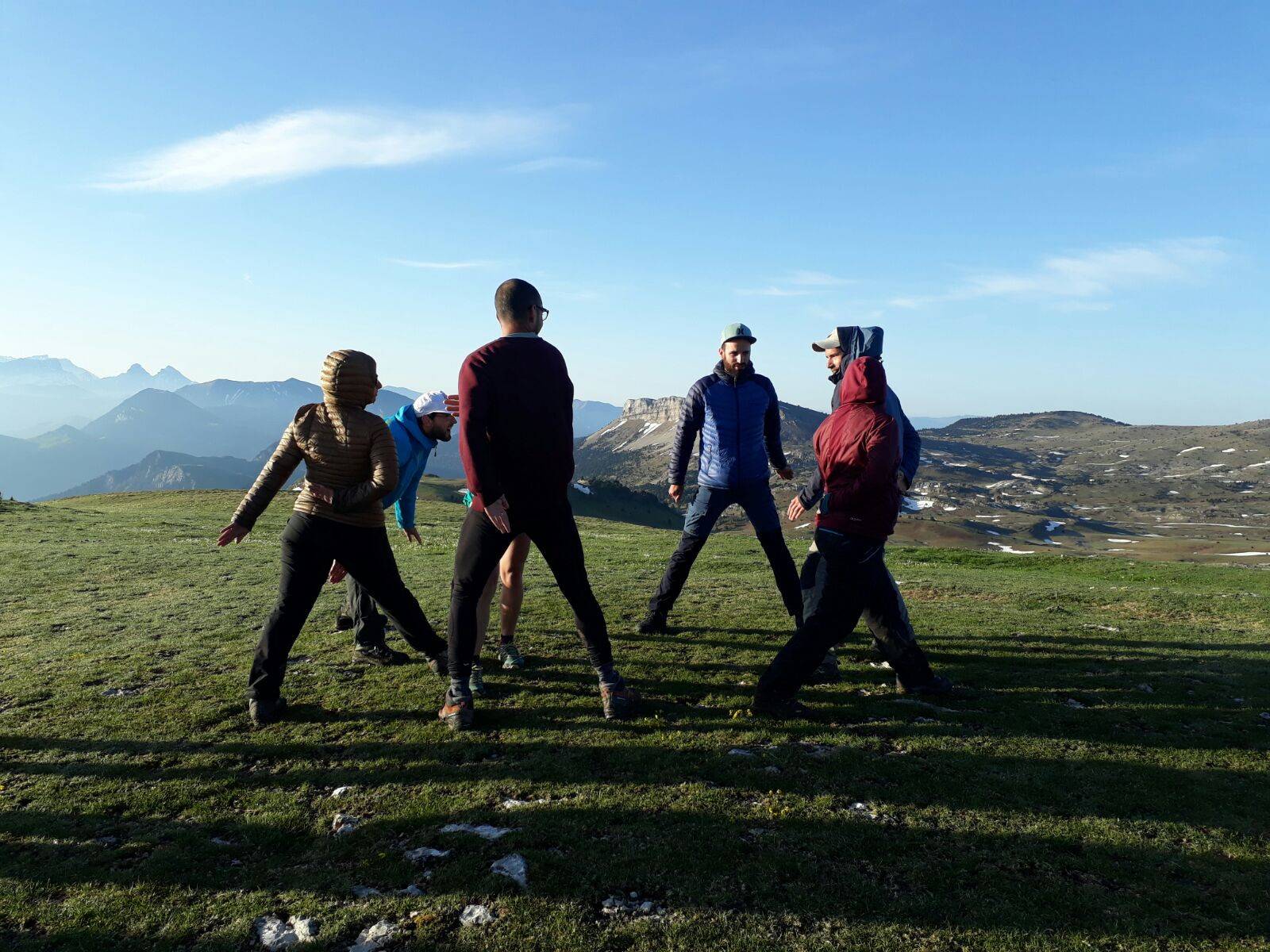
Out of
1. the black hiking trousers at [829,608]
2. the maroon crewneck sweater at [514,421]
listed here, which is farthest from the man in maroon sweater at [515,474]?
the black hiking trousers at [829,608]

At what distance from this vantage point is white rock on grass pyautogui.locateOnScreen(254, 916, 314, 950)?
3410 mm

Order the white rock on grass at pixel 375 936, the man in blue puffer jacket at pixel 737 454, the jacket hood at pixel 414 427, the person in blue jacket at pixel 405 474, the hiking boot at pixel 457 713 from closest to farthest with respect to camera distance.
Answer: the white rock on grass at pixel 375 936 < the hiking boot at pixel 457 713 < the person in blue jacket at pixel 405 474 < the jacket hood at pixel 414 427 < the man in blue puffer jacket at pixel 737 454

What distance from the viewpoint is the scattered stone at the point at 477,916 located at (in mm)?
3496

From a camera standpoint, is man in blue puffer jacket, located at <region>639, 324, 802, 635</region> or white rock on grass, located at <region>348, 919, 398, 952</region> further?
man in blue puffer jacket, located at <region>639, 324, 802, 635</region>

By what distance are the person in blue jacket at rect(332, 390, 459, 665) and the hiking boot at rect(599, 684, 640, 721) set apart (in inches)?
109

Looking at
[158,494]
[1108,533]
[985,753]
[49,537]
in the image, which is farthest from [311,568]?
[1108,533]

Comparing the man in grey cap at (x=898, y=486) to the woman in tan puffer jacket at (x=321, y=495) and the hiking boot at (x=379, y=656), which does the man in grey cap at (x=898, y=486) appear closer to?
the woman in tan puffer jacket at (x=321, y=495)

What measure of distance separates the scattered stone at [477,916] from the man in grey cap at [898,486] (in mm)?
3592

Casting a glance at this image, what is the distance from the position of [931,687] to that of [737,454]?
3169 mm

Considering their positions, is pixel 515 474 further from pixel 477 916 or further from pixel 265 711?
pixel 477 916

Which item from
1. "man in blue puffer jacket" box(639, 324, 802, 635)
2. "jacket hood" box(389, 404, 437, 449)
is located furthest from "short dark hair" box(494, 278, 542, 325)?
"man in blue puffer jacket" box(639, 324, 802, 635)

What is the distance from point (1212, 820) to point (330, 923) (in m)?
5.16

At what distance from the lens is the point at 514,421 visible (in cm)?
584

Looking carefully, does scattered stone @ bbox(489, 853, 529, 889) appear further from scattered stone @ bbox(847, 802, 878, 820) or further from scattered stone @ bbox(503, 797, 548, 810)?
scattered stone @ bbox(847, 802, 878, 820)
